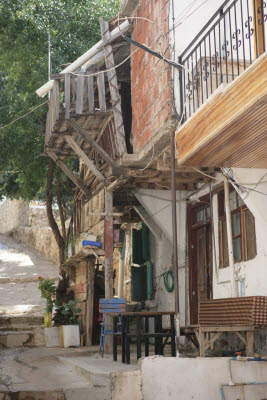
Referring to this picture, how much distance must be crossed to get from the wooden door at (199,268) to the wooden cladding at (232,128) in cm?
353

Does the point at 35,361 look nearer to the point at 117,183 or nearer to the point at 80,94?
the point at 117,183

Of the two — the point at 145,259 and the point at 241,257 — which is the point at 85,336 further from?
the point at 241,257

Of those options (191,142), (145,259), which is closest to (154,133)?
(191,142)

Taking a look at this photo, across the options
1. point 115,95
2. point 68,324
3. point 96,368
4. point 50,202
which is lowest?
point 96,368

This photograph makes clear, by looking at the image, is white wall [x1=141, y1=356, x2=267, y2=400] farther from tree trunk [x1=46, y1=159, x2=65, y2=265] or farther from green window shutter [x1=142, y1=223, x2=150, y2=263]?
tree trunk [x1=46, y1=159, x2=65, y2=265]

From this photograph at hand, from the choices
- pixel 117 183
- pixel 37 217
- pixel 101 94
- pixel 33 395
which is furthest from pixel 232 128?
pixel 37 217

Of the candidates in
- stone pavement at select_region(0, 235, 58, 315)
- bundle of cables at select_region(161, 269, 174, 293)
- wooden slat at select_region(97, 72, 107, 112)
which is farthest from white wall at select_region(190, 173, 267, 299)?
stone pavement at select_region(0, 235, 58, 315)

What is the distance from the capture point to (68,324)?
1424cm

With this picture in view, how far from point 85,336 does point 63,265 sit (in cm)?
341

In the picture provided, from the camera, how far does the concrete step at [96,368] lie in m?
8.20

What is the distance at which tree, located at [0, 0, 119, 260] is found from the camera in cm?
1644

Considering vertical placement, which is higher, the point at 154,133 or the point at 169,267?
the point at 154,133

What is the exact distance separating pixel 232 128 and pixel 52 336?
31.3ft

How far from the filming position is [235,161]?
8.28m
